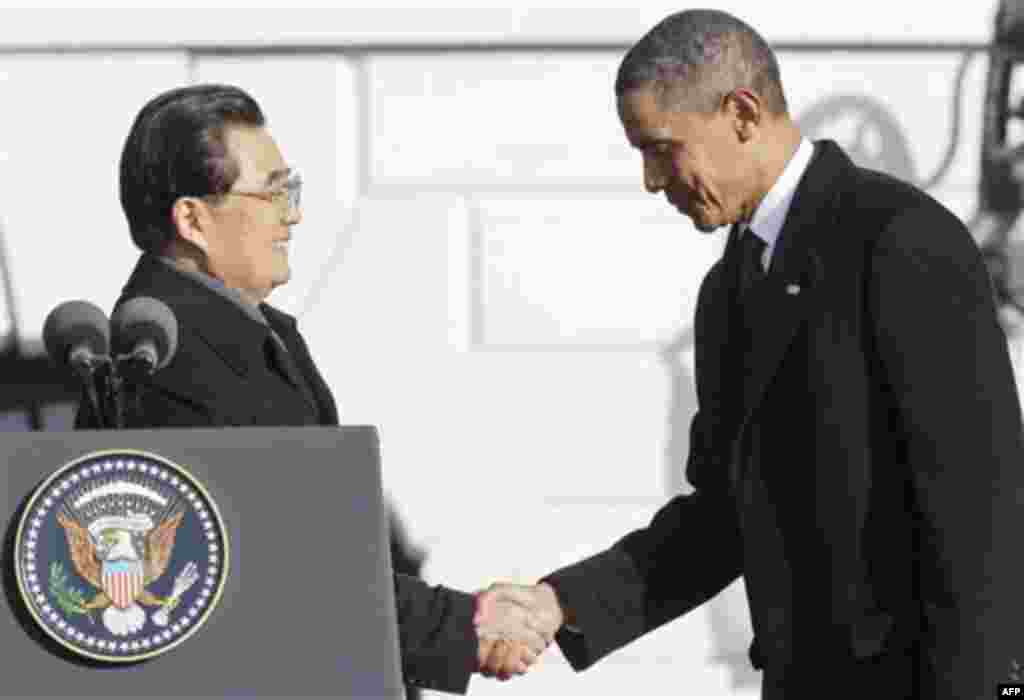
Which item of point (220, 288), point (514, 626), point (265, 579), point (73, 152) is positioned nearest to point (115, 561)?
point (265, 579)

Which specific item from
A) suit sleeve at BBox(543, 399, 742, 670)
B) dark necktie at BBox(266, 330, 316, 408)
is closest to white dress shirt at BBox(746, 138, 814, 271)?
suit sleeve at BBox(543, 399, 742, 670)

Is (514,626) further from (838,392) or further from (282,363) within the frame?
(838,392)

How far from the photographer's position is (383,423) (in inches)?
276

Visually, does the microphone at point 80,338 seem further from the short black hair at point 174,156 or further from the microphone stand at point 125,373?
the short black hair at point 174,156

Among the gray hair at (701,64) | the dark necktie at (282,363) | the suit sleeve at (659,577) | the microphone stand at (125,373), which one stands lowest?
the suit sleeve at (659,577)

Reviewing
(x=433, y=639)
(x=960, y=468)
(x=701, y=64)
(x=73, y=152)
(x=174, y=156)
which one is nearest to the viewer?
(x=960, y=468)

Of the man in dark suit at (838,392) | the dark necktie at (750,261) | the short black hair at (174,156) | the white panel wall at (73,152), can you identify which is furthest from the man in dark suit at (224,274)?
the white panel wall at (73,152)

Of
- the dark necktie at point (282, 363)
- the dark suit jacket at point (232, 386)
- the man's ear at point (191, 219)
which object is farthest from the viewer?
the man's ear at point (191, 219)

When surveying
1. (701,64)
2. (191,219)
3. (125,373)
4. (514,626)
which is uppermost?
(701,64)

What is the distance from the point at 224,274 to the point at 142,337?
0.86m

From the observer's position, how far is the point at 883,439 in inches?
179

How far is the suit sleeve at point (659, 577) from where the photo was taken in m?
5.34

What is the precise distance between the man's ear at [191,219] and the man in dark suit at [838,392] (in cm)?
71

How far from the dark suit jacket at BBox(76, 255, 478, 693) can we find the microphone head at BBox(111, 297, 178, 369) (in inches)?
13.0
